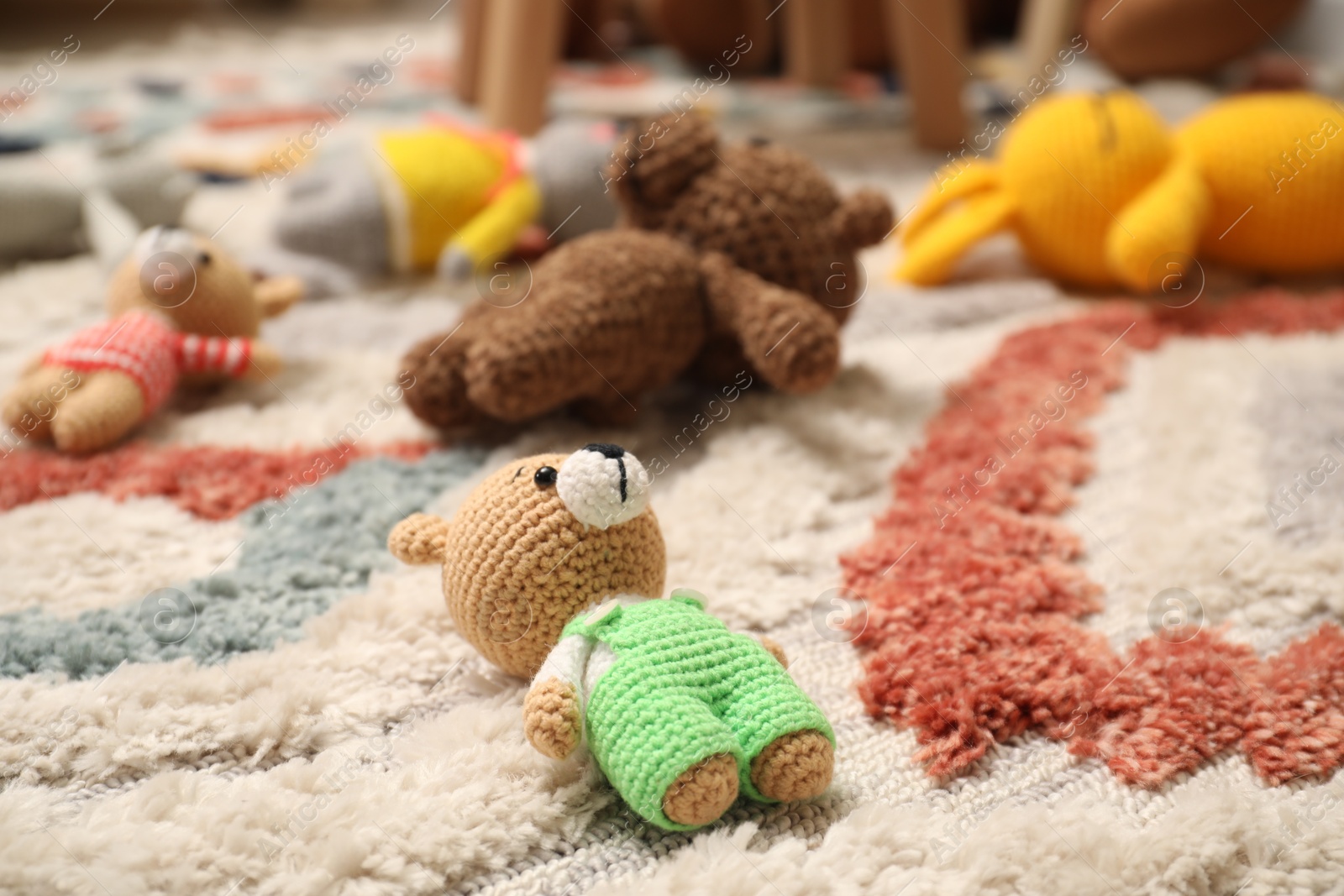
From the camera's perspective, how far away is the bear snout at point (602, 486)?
578 millimetres

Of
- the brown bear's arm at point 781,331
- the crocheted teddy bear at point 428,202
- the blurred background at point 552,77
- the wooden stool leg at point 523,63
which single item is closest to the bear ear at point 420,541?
the brown bear's arm at point 781,331

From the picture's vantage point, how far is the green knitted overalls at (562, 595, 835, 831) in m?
0.52

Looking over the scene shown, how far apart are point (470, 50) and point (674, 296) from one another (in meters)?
1.14

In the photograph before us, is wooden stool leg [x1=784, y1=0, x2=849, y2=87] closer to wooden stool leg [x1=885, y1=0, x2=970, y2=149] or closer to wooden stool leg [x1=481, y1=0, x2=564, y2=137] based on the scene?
wooden stool leg [x1=885, y1=0, x2=970, y2=149]

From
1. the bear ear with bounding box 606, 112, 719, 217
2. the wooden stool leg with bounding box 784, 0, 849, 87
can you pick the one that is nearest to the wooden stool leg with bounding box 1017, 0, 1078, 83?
the wooden stool leg with bounding box 784, 0, 849, 87

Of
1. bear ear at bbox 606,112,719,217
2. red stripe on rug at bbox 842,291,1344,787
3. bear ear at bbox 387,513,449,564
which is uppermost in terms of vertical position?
bear ear at bbox 606,112,719,217

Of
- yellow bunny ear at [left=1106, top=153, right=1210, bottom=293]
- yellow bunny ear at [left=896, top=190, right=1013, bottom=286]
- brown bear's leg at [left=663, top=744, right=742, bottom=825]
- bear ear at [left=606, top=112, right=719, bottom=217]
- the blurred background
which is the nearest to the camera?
brown bear's leg at [left=663, top=744, right=742, bottom=825]

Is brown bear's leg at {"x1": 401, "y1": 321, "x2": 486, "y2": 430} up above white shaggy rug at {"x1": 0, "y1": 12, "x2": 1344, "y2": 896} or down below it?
above

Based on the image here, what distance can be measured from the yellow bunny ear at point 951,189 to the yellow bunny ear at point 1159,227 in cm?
16

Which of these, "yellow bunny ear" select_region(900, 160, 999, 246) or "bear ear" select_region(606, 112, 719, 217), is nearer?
"bear ear" select_region(606, 112, 719, 217)

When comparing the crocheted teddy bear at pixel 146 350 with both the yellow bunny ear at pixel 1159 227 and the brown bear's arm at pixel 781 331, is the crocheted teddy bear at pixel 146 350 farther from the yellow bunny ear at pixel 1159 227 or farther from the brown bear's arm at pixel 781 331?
the yellow bunny ear at pixel 1159 227

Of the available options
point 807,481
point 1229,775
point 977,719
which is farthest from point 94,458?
point 1229,775

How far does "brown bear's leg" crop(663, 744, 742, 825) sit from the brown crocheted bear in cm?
40

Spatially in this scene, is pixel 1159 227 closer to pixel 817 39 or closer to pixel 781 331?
pixel 781 331
